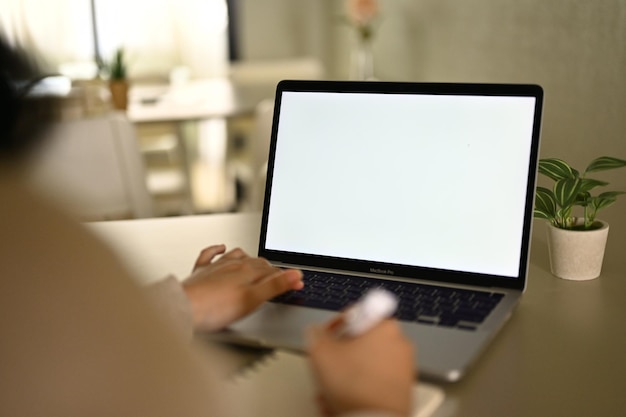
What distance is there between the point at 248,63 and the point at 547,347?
190 inches

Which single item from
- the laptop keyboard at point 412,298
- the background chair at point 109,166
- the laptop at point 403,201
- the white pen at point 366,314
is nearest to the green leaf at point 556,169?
the laptop at point 403,201

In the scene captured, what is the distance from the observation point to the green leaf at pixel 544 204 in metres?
1.10

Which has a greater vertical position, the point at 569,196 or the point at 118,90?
the point at 569,196

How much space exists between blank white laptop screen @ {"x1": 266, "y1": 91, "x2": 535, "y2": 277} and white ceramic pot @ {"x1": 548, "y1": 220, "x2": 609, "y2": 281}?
0.12 metres

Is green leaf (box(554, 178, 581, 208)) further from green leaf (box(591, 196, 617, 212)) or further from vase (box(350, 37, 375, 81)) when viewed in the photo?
vase (box(350, 37, 375, 81))

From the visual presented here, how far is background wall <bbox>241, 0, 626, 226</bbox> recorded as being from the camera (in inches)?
54.8

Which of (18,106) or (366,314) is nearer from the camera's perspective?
(18,106)

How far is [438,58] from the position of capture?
10.0 ft

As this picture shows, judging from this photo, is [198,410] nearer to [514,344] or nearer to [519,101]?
[514,344]

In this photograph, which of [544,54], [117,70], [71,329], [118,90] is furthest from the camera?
[117,70]

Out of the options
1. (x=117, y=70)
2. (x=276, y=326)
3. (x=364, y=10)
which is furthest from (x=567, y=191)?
(x=364, y=10)

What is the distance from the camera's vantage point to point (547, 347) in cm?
89

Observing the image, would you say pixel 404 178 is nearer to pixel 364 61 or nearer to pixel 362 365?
pixel 362 365

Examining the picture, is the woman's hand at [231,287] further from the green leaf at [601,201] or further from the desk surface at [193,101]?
the desk surface at [193,101]
